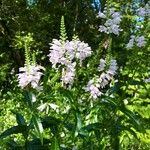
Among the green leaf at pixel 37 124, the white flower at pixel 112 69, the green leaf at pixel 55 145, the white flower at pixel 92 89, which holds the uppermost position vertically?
the white flower at pixel 112 69

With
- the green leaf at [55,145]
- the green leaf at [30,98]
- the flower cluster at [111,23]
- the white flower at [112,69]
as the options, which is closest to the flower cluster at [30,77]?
the green leaf at [30,98]

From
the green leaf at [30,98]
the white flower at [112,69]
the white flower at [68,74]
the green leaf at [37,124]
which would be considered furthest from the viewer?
the white flower at [112,69]

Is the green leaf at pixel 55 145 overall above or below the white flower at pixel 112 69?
below

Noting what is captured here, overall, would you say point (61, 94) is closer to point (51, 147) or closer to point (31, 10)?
point (51, 147)

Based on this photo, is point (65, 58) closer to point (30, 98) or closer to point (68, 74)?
point (68, 74)

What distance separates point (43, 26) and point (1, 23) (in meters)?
1.34

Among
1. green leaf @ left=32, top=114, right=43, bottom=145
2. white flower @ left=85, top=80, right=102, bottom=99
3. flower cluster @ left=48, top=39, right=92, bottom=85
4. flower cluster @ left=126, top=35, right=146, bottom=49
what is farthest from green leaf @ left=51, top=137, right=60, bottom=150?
flower cluster @ left=126, top=35, right=146, bottom=49

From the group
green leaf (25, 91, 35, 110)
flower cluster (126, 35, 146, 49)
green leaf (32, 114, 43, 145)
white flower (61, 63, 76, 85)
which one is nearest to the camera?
green leaf (32, 114, 43, 145)

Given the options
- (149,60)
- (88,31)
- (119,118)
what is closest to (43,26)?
(88,31)

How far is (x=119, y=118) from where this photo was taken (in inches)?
157

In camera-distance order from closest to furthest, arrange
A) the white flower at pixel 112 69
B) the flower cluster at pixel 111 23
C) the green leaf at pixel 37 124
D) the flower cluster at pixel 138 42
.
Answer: the green leaf at pixel 37 124, the white flower at pixel 112 69, the flower cluster at pixel 111 23, the flower cluster at pixel 138 42

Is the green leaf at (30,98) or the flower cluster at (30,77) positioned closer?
the green leaf at (30,98)

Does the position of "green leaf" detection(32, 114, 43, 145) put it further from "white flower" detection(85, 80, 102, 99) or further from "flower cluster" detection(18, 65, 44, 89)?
"white flower" detection(85, 80, 102, 99)

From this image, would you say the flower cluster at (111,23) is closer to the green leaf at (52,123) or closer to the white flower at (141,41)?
the white flower at (141,41)
